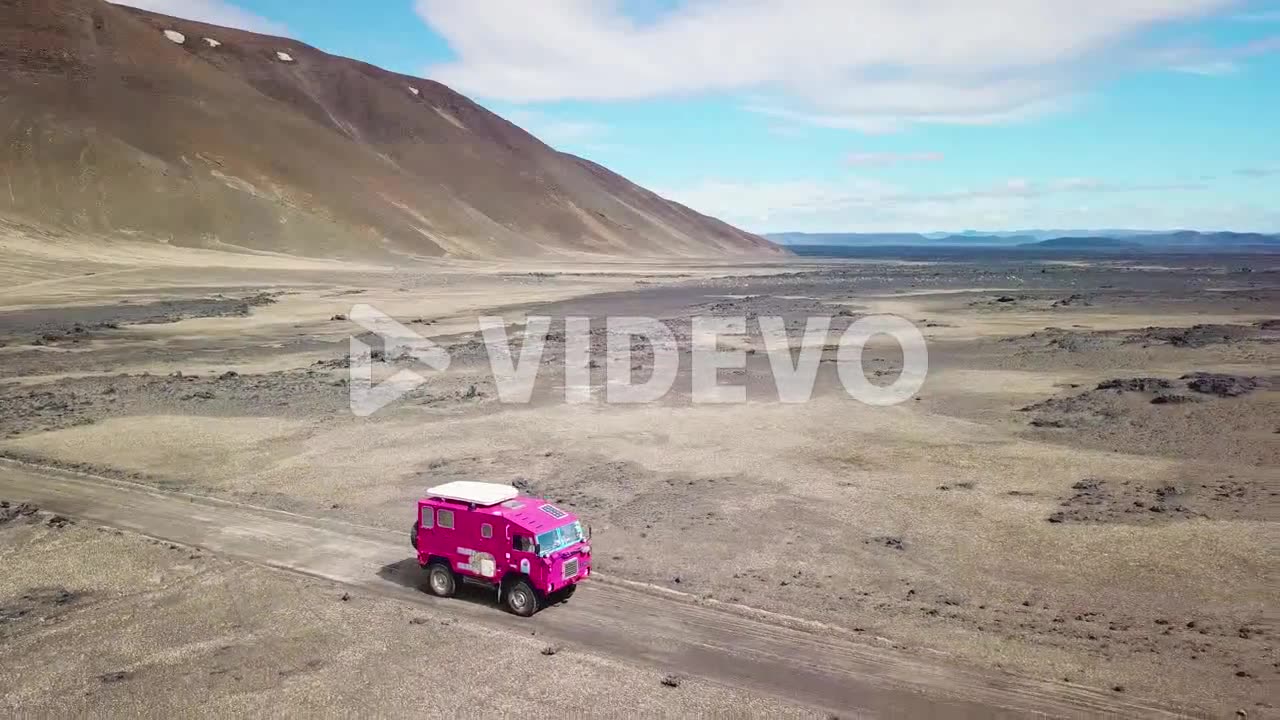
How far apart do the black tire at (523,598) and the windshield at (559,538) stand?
0.79m

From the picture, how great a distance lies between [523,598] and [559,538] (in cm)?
133

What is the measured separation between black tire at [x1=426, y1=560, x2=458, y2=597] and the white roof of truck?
1.41 m

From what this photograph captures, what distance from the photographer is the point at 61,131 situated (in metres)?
131

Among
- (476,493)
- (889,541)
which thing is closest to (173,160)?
(476,493)

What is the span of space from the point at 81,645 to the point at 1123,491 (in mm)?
25471

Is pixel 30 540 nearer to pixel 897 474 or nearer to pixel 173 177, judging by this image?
pixel 897 474

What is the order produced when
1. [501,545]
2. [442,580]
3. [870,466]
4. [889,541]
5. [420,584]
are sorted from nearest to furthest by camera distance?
[501,545] → [442,580] → [420,584] → [889,541] → [870,466]

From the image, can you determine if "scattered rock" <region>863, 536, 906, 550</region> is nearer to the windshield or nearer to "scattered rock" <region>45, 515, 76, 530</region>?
the windshield

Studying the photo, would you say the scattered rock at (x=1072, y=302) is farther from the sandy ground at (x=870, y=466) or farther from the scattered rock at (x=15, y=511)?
the scattered rock at (x=15, y=511)

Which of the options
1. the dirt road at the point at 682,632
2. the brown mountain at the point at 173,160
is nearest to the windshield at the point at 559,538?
the dirt road at the point at 682,632

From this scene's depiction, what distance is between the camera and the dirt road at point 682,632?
14.2m

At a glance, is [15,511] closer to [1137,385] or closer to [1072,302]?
[1137,385]

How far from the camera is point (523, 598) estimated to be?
1734 centimetres

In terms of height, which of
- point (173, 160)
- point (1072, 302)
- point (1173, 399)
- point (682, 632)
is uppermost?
point (173, 160)
